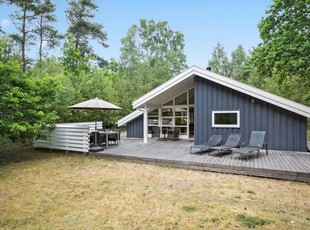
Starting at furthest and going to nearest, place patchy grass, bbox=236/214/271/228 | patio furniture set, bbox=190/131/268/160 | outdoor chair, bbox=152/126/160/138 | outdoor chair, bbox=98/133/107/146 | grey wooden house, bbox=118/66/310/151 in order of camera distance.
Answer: outdoor chair, bbox=152/126/160/138 → outdoor chair, bbox=98/133/107/146 → grey wooden house, bbox=118/66/310/151 → patio furniture set, bbox=190/131/268/160 → patchy grass, bbox=236/214/271/228

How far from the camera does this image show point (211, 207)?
357 cm

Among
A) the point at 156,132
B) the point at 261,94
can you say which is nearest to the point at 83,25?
the point at 156,132

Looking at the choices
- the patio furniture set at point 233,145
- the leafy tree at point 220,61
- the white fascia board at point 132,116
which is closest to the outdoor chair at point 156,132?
the white fascia board at point 132,116

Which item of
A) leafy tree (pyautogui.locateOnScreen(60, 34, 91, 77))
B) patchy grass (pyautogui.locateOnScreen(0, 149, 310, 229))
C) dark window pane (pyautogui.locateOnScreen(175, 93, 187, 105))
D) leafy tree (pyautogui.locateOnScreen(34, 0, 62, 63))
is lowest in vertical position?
patchy grass (pyautogui.locateOnScreen(0, 149, 310, 229))

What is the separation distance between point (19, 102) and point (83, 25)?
59.7 feet

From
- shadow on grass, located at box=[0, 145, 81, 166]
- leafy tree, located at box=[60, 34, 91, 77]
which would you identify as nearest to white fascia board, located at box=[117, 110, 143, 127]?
shadow on grass, located at box=[0, 145, 81, 166]

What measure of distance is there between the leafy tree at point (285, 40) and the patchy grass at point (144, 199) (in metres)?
7.34

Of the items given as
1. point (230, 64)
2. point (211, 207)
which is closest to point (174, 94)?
point (211, 207)

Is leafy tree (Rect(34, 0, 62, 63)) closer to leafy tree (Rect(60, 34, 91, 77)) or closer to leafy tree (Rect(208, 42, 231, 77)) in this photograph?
leafy tree (Rect(60, 34, 91, 77))

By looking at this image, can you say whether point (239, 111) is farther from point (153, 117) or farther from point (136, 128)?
point (136, 128)

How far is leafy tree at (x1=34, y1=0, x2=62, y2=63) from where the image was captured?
1661cm

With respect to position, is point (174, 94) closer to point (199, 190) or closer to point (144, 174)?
point (144, 174)

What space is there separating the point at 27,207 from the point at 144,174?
2883 mm

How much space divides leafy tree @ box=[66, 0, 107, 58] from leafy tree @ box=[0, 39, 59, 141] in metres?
16.9
